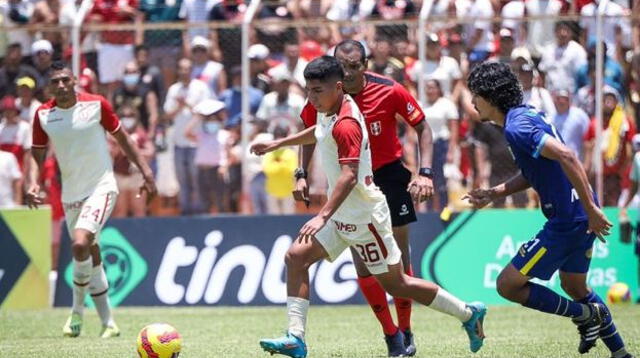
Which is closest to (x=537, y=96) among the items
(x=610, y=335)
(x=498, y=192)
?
(x=498, y=192)

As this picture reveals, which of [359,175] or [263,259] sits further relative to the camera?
[263,259]

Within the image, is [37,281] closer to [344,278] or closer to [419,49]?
[344,278]

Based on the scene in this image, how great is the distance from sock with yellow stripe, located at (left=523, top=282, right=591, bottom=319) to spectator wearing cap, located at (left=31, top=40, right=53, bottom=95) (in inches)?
418

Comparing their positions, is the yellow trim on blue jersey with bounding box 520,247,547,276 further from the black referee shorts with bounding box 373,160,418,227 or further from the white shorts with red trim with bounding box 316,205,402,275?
the black referee shorts with bounding box 373,160,418,227

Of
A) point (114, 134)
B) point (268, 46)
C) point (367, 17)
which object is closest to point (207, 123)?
point (268, 46)

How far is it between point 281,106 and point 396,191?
7.98m

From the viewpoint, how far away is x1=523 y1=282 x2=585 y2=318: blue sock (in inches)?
332

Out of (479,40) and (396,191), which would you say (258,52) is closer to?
(479,40)

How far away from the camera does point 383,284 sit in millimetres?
9000

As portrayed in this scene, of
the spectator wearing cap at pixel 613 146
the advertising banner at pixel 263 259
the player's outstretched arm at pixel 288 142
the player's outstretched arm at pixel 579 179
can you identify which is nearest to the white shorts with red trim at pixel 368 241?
A: the player's outstretched arm at pixel 288 142

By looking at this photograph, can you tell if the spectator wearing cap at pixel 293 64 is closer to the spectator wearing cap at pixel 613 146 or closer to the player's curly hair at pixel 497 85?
the spectator wearing cap at pixel 613 146

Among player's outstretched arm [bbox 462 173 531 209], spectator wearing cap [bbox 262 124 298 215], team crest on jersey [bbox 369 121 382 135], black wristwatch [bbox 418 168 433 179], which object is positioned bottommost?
spectator wearing cap [bbox 262 124 298 215]

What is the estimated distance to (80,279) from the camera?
1181cm

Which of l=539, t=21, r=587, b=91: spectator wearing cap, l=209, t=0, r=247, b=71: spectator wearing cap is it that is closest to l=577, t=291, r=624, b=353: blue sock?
l=539, t=21, r=587, b=91: spectator wearing cap
